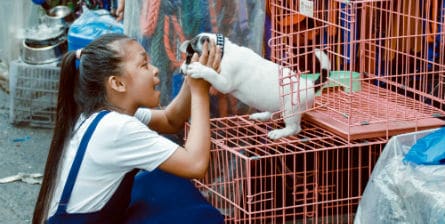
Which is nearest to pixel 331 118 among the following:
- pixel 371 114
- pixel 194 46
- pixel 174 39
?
pixel 371 114

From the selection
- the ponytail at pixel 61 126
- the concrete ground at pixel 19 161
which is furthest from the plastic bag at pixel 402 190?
the concrete ground at pixel 19 161

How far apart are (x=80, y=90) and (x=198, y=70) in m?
0.43

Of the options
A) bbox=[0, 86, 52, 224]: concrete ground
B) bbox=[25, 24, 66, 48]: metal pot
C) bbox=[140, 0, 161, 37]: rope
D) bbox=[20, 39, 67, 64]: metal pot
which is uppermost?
bbox=[140, 0, 161, 37]: rope

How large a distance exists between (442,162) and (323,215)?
80cm

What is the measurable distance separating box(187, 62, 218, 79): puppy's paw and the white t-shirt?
1.04ft

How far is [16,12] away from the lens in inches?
241

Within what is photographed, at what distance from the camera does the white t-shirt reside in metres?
2.84

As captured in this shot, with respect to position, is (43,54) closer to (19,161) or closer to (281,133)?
(19,161)

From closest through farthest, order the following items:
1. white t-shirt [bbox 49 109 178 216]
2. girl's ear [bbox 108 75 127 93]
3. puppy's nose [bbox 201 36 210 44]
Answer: white t-shirt [bbox 49 109 178 216], girl's ear [bbox 108 75 127 93], puppy's nose [bbox 201 36 210 44]

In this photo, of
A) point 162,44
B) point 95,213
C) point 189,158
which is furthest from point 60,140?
point 162,44

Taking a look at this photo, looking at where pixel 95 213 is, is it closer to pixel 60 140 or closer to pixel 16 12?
pixel 60 140

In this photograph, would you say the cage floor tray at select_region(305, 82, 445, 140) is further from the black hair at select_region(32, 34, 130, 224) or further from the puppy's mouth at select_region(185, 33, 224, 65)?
the black hair at select_region(32, 34, 130, 224)

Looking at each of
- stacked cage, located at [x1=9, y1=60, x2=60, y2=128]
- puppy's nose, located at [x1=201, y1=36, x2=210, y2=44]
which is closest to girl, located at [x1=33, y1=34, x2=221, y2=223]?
puppy's nose, located at [x1=201, y1=36, x2=210, y2=44]

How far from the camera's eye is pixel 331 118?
357 cm
